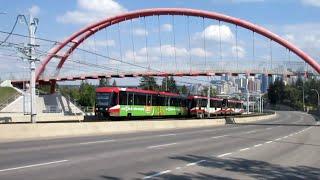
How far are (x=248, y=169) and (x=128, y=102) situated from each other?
38902mm

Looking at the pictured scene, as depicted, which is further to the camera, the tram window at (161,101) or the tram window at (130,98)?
the tram window at (161,101)

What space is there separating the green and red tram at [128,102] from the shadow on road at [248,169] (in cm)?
3387

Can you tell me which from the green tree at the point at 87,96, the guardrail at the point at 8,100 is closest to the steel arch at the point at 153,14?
the guardrail at the point at 8,100

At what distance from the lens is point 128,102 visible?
54562 mm

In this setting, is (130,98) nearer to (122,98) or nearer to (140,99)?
(122,98)

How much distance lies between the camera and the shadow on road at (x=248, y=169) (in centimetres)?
1422

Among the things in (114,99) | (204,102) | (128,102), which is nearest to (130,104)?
(128,102)

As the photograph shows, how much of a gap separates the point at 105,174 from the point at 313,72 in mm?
70725

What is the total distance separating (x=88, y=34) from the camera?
89.1 meters

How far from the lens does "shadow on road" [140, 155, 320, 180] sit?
14.2 meters

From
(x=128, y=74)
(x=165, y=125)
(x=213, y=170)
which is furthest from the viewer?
(x=128, y=74)

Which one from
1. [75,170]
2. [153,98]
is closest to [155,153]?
[75,170]

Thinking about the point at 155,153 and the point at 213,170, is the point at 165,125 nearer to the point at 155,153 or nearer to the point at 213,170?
the point at 155,153

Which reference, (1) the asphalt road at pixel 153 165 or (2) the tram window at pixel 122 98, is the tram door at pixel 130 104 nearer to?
(2) the tram window at pixel 122 98
